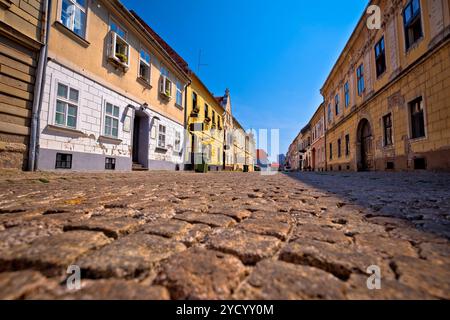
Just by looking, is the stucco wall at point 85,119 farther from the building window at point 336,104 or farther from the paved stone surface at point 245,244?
the building window at point 336,104

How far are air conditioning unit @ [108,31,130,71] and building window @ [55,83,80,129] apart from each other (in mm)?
2216

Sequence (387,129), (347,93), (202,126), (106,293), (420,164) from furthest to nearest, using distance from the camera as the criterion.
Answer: (202,126) < (347,93) < (387,129) < (420,164) < (106,293)

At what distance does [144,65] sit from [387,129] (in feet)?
38.1

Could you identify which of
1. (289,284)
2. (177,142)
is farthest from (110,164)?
(289,284)

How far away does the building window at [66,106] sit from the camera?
6379 mm

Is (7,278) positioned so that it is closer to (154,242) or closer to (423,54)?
(154,242)

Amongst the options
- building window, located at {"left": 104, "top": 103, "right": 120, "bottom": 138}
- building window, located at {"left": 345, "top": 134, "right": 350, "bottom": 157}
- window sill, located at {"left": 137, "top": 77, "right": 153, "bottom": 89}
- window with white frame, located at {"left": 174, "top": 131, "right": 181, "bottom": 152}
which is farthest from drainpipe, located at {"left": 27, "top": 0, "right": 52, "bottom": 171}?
building window, located at {"left": 345, "top": 134, "right": 350, "bottom": 157}

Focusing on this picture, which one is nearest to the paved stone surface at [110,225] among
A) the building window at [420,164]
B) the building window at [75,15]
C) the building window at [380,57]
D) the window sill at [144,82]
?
the building window at [75,15]

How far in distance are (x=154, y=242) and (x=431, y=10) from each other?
10081 mm

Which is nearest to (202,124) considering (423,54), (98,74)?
(98,74)

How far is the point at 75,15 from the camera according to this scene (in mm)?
6980

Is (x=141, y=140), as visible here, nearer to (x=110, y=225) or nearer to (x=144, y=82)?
(x=144, y=82)

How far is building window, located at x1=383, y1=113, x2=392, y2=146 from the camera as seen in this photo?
31.2 feet

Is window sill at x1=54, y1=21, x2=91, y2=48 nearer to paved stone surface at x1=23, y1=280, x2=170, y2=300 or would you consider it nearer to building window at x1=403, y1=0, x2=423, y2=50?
paved stone surface at x1=23, y1=280, x2=170, y2=300
